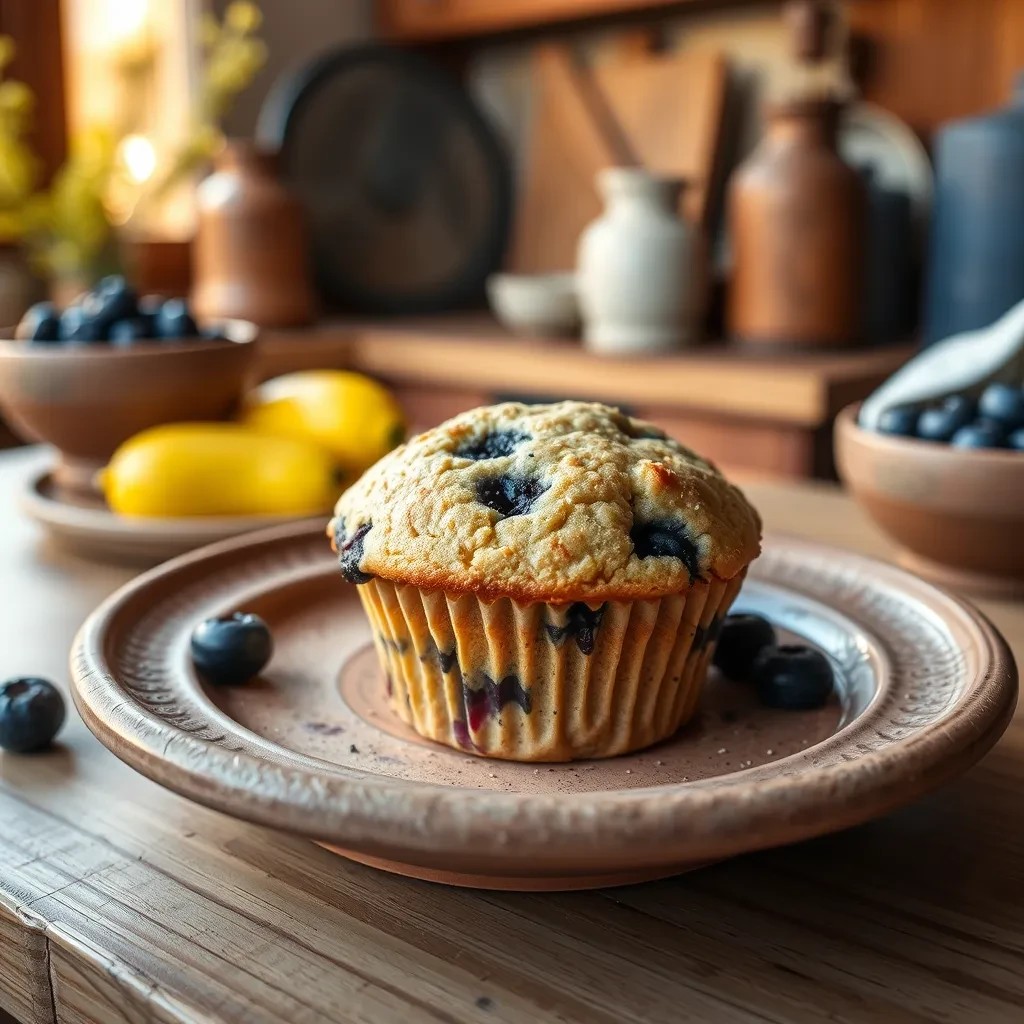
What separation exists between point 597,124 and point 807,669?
247 centimetres

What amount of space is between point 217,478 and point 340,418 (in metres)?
0.17

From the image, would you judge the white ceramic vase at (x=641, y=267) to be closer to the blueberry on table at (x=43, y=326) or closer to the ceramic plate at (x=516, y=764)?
the blueberry on table at (x=43, y=326)

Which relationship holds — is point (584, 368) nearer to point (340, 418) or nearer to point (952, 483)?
point (340, 418)

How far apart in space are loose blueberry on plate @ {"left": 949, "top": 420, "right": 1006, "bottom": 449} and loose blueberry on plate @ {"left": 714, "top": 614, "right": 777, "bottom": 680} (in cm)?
30

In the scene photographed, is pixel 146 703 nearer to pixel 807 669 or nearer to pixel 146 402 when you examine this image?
pixel 807 669

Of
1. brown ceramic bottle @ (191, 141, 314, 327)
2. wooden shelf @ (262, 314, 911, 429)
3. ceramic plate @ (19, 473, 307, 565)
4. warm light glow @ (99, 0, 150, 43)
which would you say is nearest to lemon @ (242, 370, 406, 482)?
ceramic plate @ (19, 473, 307, 565)

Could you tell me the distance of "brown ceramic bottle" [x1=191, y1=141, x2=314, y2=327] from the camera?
262 centimetres

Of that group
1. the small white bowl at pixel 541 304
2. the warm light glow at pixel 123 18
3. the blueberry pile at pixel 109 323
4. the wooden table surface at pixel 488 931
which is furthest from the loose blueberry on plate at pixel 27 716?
the warm light glow at pixel 123 18

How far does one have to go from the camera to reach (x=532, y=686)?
68 cm

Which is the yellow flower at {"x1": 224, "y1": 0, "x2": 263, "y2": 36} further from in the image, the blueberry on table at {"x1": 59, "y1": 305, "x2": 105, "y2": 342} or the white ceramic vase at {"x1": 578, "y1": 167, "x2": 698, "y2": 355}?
the blueberry on table at {"x1": 59, "y1": 305, "x2": 105, "y2": 342}

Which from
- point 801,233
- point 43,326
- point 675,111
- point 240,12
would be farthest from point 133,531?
point 240,12

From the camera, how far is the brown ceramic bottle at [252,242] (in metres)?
2.62

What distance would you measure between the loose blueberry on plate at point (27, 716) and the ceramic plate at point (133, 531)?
312 mm

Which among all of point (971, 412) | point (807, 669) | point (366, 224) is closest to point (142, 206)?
point (366, 224)
